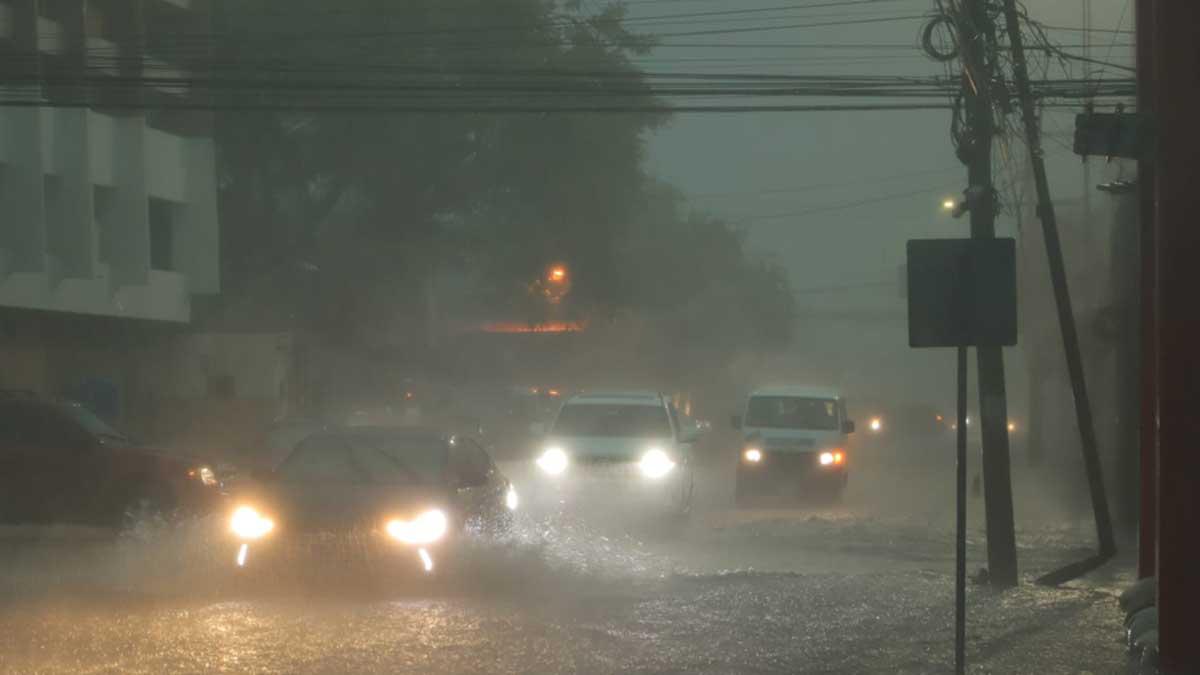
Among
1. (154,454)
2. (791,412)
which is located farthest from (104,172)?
(154,454)

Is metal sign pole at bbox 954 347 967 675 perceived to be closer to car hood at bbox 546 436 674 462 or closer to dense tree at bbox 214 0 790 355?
car hood at bbox 546 436 674 462

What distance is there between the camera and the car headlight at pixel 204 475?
2062 centimetres

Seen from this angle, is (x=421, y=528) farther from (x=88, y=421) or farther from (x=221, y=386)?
(x=221, y=386)

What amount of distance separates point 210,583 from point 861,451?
43149 mm

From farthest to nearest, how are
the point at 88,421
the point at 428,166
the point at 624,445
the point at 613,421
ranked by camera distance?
the point at 428,166 → the point at 613,421 → the point at 624,445 → the point at 88,421

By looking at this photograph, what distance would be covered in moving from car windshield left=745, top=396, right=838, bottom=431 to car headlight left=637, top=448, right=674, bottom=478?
7909 mm

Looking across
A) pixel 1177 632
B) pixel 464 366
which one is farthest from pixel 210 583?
pixel 464 366

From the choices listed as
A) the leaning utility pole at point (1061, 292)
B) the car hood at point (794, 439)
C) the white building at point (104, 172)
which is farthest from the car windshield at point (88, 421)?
the car hood at point (794, 439)

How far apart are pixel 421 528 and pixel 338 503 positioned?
0.71 metres

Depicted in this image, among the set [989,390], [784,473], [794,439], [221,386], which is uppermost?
[221,386]

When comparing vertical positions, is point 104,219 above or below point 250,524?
above

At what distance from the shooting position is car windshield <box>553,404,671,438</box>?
81.2 feet

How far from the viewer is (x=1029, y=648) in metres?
12.0

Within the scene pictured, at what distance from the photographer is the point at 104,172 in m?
37.2
